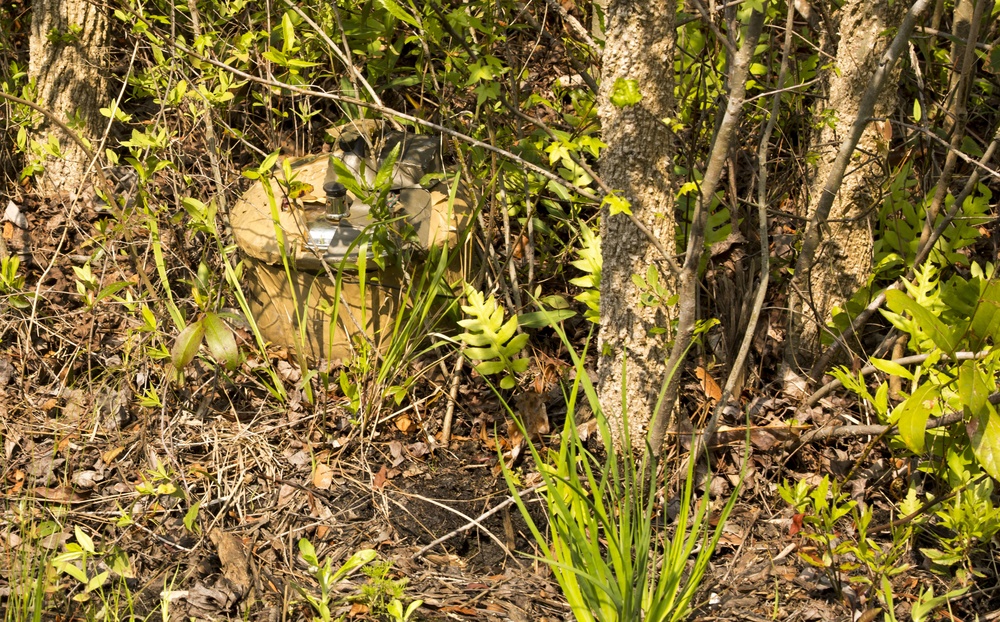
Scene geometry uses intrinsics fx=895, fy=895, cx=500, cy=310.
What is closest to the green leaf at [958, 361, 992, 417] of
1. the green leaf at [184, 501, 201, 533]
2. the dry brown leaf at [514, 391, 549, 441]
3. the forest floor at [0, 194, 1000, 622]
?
the forest floor at [0, 194, 1000, 622]

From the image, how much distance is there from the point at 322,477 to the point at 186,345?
54 cm

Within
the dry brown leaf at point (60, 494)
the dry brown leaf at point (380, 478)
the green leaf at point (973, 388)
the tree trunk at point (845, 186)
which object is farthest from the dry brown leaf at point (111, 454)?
the green leaf at point (973, 388)

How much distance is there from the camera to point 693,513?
2.42 m

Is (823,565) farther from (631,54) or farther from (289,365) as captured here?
(289,365)

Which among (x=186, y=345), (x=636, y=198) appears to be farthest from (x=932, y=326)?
(x=186, y=345)

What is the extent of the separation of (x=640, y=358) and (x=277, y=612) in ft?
3.68

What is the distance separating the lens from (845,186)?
2.58 meters

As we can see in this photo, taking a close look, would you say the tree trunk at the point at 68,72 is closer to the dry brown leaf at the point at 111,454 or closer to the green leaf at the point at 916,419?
the dry brown leaf at the point at 111,454

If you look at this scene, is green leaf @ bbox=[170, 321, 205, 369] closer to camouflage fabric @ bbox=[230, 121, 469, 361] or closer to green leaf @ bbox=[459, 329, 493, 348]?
camouflage fabric @ bbox=[230, 121, 469, 361]

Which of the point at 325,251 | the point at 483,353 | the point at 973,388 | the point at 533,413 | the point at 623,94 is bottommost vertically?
the point at 533,413

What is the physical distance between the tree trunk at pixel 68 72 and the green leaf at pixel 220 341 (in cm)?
131

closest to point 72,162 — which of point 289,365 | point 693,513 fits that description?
point 289,365

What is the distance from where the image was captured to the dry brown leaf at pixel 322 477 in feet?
8.34

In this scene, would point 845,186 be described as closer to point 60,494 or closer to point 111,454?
point 111,454
